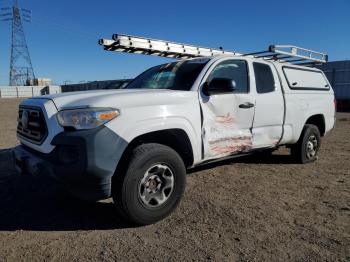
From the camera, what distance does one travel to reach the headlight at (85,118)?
333 centimetres

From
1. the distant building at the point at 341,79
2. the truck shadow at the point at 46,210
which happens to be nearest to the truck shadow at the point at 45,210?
the truck shadow at the point at 46,210

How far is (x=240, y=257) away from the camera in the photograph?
303 cm

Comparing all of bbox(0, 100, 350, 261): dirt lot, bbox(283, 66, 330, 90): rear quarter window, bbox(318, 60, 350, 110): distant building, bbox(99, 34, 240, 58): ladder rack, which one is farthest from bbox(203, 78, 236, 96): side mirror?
bbox(318, 60, 350, 110): distant building

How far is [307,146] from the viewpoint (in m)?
6.49

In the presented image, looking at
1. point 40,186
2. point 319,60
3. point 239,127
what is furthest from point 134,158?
point 319,60

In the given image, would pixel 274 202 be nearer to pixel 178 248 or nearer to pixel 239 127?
pixel 239 127

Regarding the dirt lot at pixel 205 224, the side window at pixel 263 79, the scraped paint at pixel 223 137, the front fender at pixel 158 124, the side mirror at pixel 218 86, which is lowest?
the dirt lot at pixel 205 224

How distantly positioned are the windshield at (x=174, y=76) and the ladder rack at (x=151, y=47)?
42.1 inches

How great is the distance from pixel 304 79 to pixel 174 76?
2923mm

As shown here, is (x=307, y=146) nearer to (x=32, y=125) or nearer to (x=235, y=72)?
(x=235, y=72)

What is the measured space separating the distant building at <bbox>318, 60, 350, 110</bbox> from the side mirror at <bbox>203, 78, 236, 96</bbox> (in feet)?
60.2

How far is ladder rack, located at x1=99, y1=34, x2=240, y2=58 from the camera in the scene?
6160mm

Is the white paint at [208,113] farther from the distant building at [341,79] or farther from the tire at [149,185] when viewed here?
the distant building at [341,79]

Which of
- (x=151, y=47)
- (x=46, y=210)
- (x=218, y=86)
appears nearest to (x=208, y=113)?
(x=218, y=86)
